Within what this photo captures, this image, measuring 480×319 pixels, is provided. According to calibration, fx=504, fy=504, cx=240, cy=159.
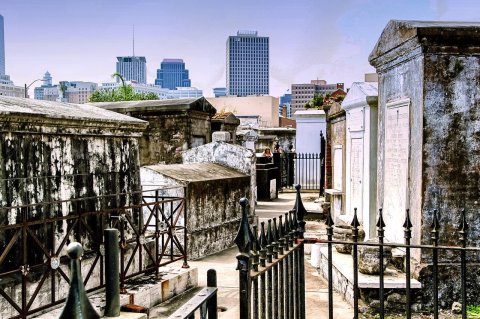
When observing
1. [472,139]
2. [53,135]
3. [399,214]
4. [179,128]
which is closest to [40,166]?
[53,135]

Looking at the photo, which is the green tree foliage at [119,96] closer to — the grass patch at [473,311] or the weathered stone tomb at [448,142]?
the weathered stone tomb at [448,142]

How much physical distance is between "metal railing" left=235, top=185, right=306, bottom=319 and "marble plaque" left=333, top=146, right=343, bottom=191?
7351 millimetres

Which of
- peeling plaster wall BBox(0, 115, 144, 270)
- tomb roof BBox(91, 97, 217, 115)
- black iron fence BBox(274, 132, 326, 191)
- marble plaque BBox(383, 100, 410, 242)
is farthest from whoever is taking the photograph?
black iron fence BBox(274, 132, 326, 191)

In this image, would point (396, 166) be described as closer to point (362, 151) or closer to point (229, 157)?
point (362, 151)

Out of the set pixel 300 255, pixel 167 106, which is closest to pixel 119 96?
pixel 167 106

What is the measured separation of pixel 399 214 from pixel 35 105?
4.52 metres

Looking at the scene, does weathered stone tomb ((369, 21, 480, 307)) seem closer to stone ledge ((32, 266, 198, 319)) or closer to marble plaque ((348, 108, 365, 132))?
marble plaque ((348, 108, 365, 132))

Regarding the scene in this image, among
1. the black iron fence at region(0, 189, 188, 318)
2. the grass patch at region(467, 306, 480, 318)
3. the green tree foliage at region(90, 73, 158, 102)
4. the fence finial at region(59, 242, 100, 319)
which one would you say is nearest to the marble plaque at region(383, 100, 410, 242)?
the grass patch at region(467, 306, 480, 318)

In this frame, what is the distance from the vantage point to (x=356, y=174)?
873 centimetres

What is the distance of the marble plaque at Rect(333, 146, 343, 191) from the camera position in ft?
35.0

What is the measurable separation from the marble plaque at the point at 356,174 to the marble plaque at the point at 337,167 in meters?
1.50

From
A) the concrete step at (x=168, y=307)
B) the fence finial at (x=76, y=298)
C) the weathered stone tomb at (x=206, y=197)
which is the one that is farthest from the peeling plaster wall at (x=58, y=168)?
the fence finial at (x=76, y=298)

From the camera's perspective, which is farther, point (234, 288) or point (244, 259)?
point (234, 288)

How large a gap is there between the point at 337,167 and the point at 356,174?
91.8 inches
